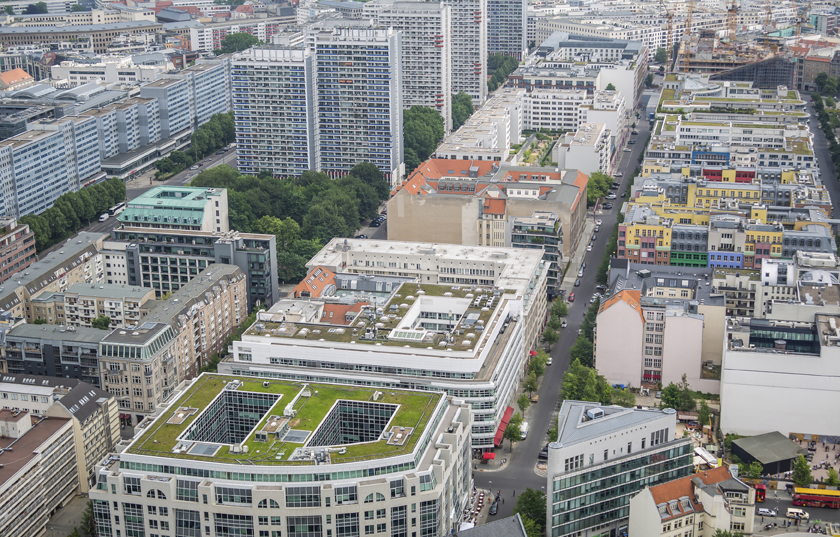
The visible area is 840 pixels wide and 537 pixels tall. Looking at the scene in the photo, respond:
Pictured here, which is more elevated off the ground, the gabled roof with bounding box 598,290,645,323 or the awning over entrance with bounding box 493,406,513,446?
the gabled roof with bounding box 598,290,645,323

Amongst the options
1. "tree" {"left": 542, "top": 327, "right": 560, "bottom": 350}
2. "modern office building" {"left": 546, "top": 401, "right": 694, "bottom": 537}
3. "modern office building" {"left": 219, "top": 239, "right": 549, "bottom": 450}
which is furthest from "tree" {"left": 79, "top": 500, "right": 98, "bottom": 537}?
"tree" {"left": 542, "top": 327, "right": 560, "bottom": 350}

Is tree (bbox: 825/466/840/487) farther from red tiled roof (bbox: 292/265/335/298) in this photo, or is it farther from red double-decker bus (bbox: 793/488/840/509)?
red tiled roof (bbox: 292/265/335/298)

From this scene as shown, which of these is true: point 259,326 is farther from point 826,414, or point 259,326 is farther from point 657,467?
point 826,414

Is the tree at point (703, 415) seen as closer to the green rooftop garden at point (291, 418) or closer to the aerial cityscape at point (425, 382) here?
the aerial cityscape at point (425, 382)

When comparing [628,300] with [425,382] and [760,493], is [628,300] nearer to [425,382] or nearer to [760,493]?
[760,493]

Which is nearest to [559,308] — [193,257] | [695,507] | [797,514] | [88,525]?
[193,257]

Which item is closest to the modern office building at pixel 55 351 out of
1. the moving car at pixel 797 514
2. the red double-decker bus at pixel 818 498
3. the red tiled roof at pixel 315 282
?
the red tiled roof at pixel 315 282

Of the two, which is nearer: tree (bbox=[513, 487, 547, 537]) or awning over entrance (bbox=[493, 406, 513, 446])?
tree (bbox=[513, 487, 547, 537])
